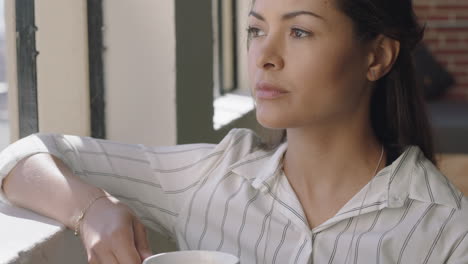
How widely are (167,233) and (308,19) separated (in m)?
0.57

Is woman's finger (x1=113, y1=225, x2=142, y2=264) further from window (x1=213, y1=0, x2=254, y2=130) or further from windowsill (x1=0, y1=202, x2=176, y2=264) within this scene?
window (x1=213, y1=0, x2=254, y2=130)

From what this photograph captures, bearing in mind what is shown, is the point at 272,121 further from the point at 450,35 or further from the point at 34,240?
the point at 450,35

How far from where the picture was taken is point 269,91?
142 centimetres

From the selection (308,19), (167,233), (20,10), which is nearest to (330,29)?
(308,19)

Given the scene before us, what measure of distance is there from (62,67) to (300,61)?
2.53 feet

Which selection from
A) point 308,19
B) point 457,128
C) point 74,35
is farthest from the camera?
point 457,128

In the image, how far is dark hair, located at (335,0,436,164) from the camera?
61.2 inches

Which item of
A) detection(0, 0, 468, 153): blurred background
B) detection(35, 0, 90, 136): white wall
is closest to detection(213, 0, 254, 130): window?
detection(0, 0, 468, 153): blurred background

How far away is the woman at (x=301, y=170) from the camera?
1425mm

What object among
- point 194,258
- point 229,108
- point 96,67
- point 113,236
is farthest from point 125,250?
point 229,108

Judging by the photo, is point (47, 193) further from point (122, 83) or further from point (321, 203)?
point (122, 83)

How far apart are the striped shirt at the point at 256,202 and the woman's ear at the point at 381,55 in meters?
0.17

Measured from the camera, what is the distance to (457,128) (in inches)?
194

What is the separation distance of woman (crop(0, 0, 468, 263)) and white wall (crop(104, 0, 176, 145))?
44 cm
